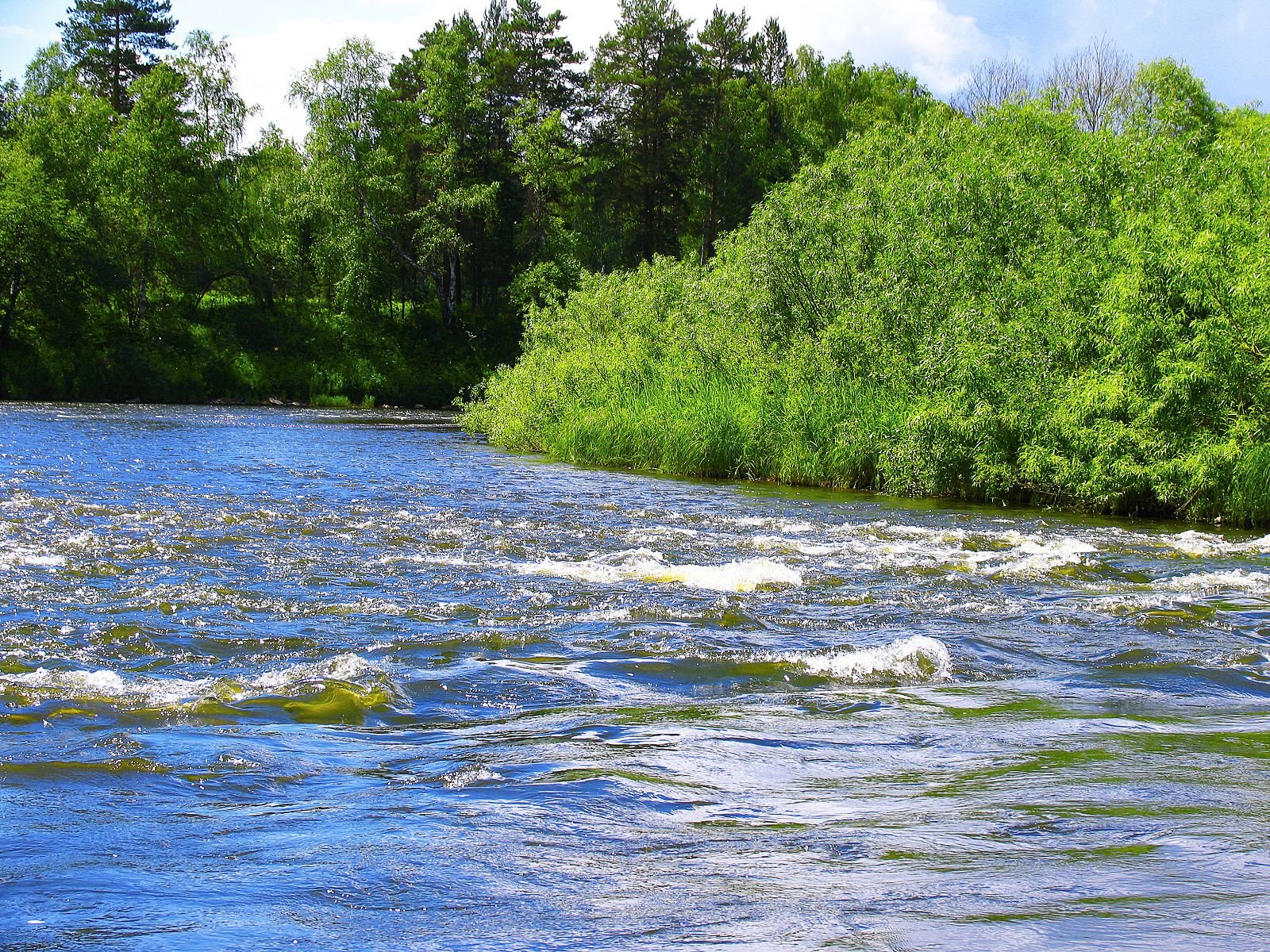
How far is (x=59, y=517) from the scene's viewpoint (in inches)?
497

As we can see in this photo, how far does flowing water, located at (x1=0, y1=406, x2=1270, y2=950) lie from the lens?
308cm

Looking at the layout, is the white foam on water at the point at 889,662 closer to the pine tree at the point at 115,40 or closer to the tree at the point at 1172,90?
the tree at the point at 1172,90

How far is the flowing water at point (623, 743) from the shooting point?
121 inches

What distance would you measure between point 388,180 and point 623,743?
2309 inches

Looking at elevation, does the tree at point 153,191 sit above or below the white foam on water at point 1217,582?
above

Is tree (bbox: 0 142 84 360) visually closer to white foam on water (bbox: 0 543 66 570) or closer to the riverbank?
the riverbank

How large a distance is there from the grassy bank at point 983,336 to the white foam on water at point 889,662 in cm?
945

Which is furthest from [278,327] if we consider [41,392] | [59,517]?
[59,517]

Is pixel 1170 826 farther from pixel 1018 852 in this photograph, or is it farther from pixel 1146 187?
pixel 1146 187

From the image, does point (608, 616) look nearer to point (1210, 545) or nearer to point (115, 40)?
point (1210, 545)

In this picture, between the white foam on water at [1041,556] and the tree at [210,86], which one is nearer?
the white foam on water at [1041,556]

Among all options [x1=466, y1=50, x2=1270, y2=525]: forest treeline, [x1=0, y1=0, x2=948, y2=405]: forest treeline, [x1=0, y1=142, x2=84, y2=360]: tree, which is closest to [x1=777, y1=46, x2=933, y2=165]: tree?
[x1=0, y1=0, x2=948, y2=405]: forest treeline

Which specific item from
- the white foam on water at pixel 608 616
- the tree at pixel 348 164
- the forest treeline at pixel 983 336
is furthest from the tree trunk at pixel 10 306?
the white foam on water at pixel 608 616

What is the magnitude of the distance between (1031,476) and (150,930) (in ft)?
51.0
